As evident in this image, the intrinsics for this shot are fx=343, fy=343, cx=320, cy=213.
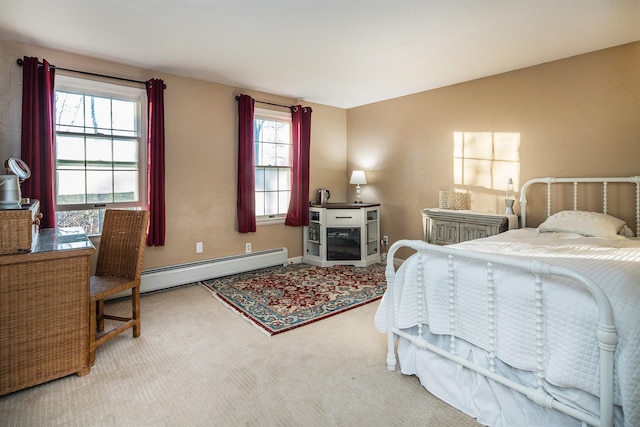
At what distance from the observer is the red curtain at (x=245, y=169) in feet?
13.7

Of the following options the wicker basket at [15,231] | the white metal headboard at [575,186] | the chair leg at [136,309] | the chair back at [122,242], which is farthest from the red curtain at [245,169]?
the white metal headboard at [575,186]

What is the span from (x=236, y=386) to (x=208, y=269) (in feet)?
7.21

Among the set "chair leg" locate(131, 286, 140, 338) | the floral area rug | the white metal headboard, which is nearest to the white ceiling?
the white metal headboard

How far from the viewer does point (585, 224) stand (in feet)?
8.98

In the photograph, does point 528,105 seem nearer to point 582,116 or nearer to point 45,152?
point 582,116

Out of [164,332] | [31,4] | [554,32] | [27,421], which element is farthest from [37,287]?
[554,32]

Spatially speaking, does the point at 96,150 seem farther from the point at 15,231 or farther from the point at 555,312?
the point at 555,312

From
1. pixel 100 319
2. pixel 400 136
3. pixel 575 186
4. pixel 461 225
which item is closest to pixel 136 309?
pixel 100 319

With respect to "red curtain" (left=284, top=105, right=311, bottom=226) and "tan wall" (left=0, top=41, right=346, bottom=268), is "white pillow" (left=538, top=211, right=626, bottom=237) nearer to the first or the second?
→ "red curtain" (left=284, top=105, right=311, bottom=226)

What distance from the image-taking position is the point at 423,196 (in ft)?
14.7

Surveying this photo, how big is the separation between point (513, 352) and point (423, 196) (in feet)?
10.1

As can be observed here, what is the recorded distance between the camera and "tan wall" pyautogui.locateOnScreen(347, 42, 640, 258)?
2.96 m

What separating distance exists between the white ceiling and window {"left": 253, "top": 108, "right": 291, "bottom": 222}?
88 centimetres

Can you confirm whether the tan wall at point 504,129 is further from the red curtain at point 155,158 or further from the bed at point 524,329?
the red curtain at point 155,158
